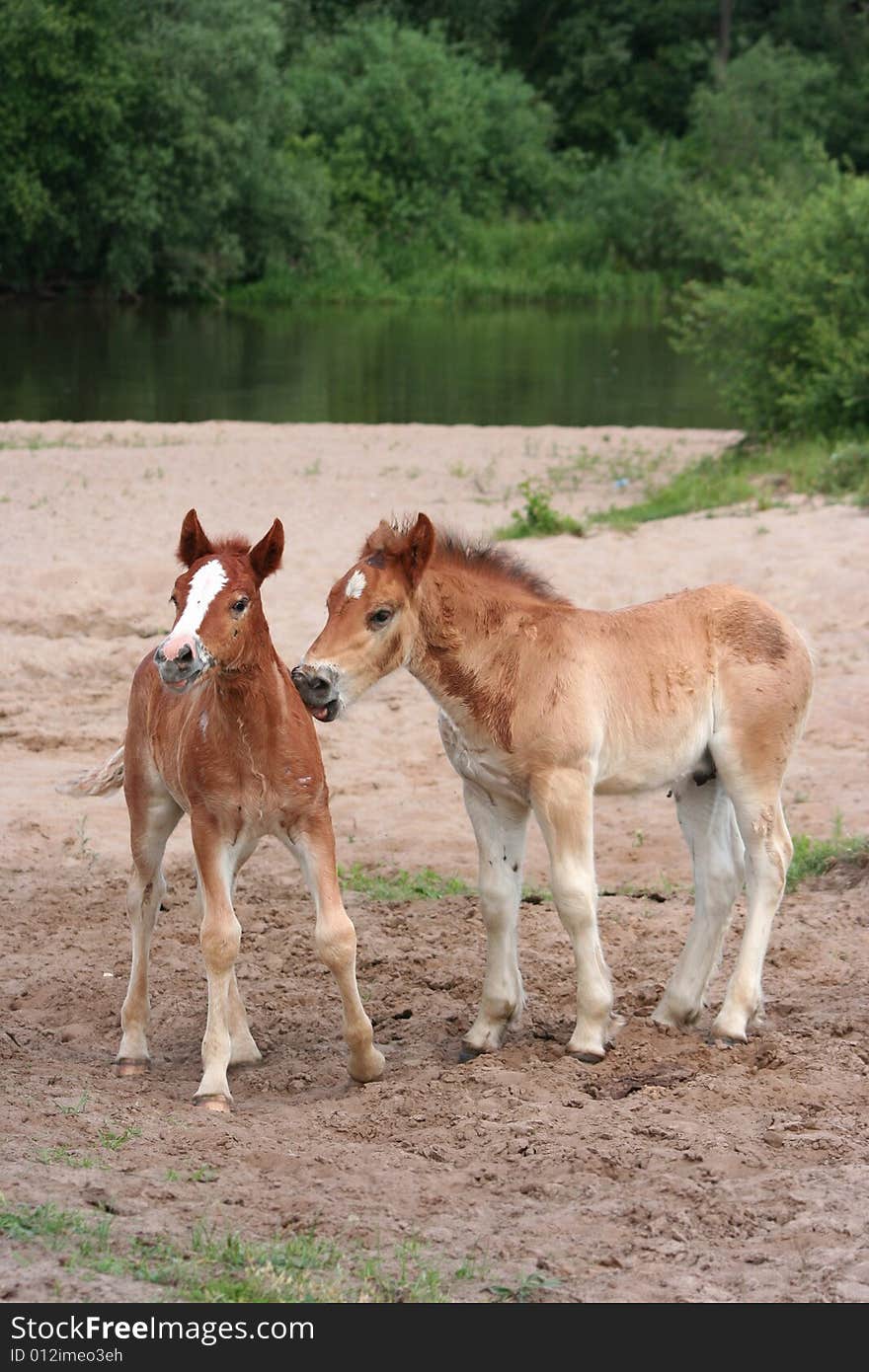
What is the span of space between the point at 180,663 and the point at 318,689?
1.79 feet

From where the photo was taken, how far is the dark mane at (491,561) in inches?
237

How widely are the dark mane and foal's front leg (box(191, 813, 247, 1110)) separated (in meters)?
1.28

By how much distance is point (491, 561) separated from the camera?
6.12m

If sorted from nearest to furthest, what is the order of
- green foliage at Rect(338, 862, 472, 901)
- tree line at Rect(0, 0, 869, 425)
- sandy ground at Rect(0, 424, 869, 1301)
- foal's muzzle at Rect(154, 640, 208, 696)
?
sandy ground at Rect(0, 424, 869, 1301), foal's muzzle at Rect(154, 640, 208, 696), green foliage at Rect(338, 862, 472, 901), tree line at Rect(0, 0, 869, 425)

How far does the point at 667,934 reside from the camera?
290 inches

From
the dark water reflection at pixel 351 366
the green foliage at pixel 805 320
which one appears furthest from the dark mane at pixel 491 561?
the dark water reflection at pixel 351 366

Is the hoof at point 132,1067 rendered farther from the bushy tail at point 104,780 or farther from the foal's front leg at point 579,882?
the foal's front leg at point 579,882

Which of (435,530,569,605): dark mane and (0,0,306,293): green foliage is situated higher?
(0,0,306,293): green foliage

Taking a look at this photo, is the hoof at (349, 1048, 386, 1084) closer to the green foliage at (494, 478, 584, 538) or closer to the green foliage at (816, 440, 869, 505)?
the green foliage at (494, 478, 584, 538)

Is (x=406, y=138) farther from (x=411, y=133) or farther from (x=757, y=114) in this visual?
(x=757, y=114)

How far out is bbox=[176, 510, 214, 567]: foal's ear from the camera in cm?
565

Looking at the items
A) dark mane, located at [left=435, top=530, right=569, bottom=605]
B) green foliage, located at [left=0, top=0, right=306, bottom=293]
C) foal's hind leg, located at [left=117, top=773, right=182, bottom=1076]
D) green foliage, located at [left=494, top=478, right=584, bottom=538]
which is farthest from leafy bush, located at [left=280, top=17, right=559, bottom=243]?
foal's hind leg, located at [left=117, top=773, right=182, bottom=1076]

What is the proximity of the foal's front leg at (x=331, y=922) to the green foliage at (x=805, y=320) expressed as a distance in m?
12.6

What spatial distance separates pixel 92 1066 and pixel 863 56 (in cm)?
5824
